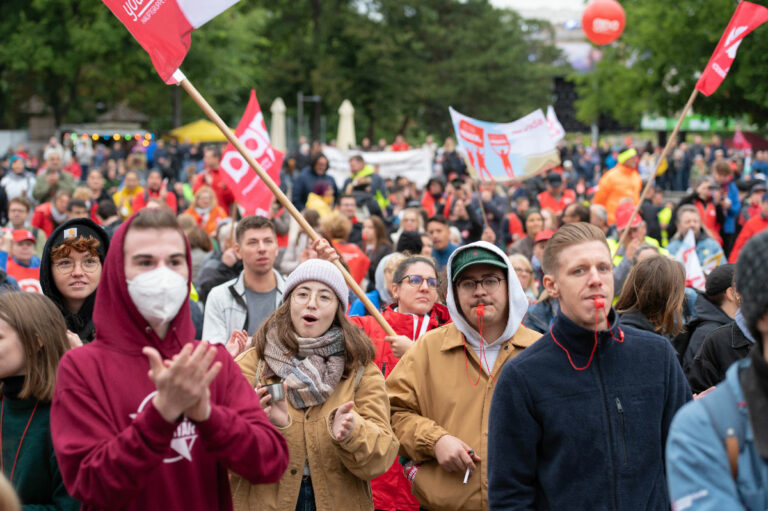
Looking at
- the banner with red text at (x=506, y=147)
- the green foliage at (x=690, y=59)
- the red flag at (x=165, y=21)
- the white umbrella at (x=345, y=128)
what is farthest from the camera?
the white umbrella at (x=345, y=128)

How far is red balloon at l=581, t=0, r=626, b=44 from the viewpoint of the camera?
60.3 feet

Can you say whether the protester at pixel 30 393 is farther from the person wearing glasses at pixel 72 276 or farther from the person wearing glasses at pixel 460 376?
the person wearing glasses at pixel 460 376

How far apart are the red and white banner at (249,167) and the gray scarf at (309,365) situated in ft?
14.6

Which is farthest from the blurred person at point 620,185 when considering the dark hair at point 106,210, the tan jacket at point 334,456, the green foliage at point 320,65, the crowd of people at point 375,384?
the green foliage at point 320,65

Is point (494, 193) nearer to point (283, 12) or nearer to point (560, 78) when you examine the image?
point (283, 12)

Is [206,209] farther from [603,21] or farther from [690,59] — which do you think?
[690,59]

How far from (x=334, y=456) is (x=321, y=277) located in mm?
841

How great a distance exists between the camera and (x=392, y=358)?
5.48 m

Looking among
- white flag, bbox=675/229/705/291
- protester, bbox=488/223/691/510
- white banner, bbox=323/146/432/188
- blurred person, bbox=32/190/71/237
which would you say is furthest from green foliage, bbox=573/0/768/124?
protester, bbox=488/223/691/510

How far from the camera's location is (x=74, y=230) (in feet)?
16.9

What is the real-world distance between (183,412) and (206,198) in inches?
405

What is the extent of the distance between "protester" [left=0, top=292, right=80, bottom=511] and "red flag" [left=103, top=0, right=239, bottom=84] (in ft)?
7.88

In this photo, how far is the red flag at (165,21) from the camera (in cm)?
583

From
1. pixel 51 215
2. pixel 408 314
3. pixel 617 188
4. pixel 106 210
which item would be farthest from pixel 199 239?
pixel 617 188
